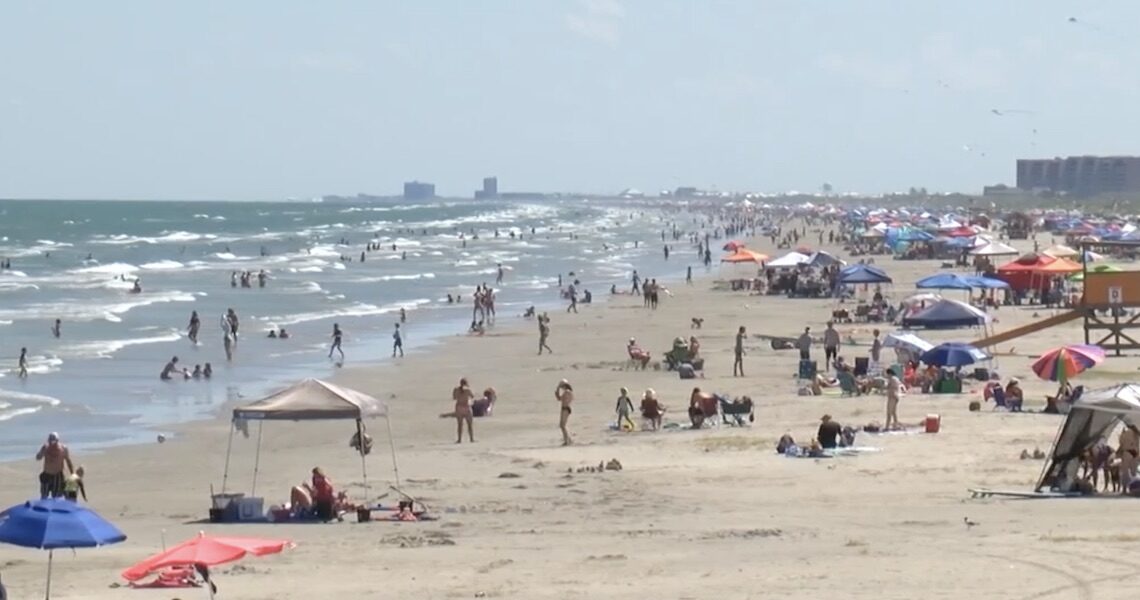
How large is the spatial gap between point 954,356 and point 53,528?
1662 centimetres

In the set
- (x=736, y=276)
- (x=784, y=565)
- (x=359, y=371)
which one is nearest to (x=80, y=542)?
(x=784, y=565)

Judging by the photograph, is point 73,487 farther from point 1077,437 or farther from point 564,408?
point 1077,437

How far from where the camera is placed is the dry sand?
13828 millimetres

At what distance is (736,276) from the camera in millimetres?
68375

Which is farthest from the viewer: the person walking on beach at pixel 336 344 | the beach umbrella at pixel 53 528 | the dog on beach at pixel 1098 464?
the person walking on beach at pixel 336 344

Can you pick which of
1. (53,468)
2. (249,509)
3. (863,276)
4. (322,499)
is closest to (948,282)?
(863,276)

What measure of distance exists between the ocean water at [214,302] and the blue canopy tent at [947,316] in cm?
1163

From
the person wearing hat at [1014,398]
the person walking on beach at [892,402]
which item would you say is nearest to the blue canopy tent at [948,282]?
the person wearing hat at [1014,398]

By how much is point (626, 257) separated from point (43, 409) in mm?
63704

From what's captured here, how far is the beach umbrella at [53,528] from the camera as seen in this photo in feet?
38.2

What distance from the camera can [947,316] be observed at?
99.4ft

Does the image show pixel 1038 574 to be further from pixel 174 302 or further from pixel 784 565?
pixel 174 302

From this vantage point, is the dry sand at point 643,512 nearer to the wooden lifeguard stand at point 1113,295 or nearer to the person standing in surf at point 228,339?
the wooden lifeguard stand at point 1113,295

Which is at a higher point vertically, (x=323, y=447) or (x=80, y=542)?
(x=80, y=542)
